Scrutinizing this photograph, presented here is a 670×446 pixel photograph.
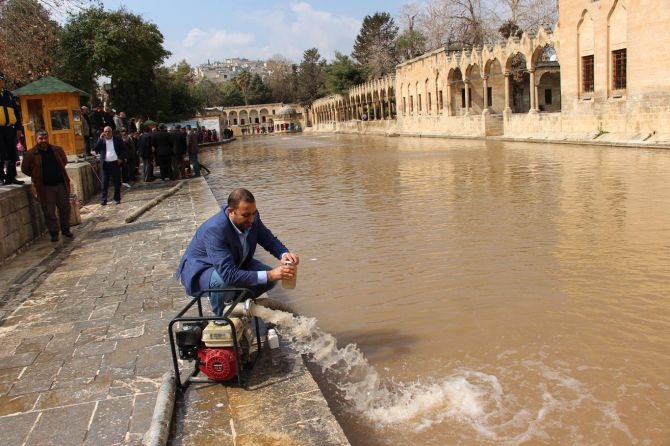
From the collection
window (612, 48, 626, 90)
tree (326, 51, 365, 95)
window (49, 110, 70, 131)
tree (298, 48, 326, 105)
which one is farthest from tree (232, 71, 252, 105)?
window (49, 110, 70, 131)

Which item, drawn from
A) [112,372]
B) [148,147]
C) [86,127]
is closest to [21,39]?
[86,127]

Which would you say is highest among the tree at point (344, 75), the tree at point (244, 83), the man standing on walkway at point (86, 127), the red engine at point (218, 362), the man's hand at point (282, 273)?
the tree at point (244, 83)

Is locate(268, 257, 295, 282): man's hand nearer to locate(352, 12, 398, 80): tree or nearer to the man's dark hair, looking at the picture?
the man's dark hair

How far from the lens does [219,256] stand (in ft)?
13.0

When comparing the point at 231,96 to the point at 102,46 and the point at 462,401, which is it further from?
the point at 462,401

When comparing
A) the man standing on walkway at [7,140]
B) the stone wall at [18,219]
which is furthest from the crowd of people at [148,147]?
the stone wall at [18,219]

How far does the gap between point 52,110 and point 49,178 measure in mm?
5938

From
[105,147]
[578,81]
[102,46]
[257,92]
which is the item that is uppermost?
[257,92]

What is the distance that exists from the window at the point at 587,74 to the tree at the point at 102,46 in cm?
2495

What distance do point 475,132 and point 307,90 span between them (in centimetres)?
7033

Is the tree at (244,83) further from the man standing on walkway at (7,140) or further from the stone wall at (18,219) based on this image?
the stone wall at (18,219)

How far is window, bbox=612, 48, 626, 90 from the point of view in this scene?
23.8 meters

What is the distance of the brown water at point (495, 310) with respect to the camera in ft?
12.1

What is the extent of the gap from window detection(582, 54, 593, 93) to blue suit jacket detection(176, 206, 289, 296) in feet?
83.2
